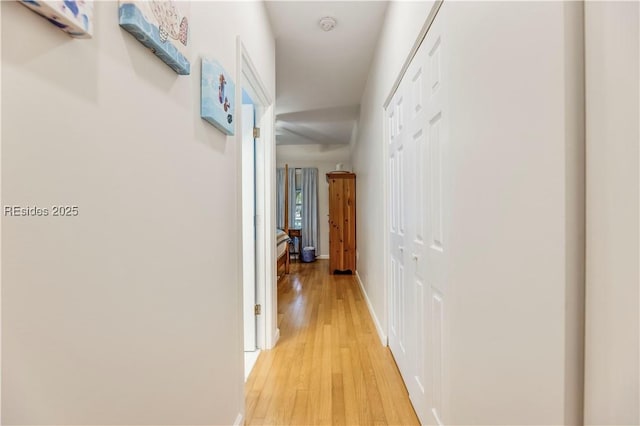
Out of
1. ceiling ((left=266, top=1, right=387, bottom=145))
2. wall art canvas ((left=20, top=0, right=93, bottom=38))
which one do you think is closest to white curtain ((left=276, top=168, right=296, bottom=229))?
ceiling ((left=266, top=1, right=387, bottom=145))

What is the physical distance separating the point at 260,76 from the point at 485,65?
1.55 meters

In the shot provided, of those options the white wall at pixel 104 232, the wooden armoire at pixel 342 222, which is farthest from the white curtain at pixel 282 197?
the white wall at pixel 104 232

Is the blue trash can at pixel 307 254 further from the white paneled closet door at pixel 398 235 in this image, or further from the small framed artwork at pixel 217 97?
the small framed artwork at pixel 217 97

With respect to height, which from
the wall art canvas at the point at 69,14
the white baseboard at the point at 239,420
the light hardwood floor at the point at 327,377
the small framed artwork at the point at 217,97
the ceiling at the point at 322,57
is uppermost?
the ceiling at the point at 322,57

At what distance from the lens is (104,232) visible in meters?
0.61

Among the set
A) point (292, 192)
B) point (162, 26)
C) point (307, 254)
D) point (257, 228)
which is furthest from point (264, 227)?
point (292, 192)

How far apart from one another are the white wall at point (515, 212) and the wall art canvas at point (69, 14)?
2.91ft

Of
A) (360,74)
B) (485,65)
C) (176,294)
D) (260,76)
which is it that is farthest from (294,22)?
(176,294)

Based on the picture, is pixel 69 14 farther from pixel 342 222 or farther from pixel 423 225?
pixel 342 222

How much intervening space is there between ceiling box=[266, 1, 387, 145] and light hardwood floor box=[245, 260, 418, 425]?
2.60 metres

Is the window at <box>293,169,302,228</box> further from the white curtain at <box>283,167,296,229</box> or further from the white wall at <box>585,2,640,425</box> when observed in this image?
the white wall at <box>585,2,640,425</box>

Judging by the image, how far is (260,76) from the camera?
198cm

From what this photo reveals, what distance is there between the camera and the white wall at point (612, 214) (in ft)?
1.49

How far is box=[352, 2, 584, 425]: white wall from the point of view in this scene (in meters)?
0.56
